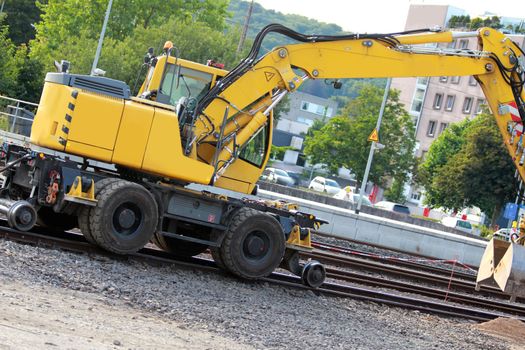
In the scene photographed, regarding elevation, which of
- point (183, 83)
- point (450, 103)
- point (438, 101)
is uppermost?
point (438, 101)

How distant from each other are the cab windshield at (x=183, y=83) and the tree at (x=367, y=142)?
55105 mm

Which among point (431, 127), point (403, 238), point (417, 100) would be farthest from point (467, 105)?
point (403, 238)

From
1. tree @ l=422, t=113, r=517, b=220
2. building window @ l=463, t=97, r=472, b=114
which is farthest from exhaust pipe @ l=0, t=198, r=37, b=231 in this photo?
building window @ l=463, t=97, r=472, b=114

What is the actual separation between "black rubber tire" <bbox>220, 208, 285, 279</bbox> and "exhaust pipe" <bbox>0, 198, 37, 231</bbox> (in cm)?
320

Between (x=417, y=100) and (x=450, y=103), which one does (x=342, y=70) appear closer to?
(x=450, y=103)

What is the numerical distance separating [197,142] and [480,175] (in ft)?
160

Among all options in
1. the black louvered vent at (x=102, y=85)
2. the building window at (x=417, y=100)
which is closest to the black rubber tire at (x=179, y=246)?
the black louvered vent at (x=102, y=85)

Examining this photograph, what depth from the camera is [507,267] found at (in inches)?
634

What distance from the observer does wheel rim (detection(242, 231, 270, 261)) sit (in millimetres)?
15312

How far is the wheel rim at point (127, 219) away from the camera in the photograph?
14016mm

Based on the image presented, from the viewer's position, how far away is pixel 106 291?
1186 centimetres

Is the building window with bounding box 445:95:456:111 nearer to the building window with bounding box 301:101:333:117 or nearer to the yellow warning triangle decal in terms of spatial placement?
the building window with bounding box 301:101:333:117

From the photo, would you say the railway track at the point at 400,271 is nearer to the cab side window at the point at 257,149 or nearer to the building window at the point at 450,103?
the cab side window at the point at 257,149

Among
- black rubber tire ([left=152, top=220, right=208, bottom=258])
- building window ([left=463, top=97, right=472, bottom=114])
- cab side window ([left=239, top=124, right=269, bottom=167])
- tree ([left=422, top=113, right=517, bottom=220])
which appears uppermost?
building window ([left=463, top=97, right=472, bottom=114])
